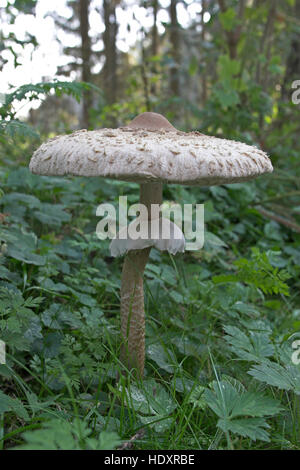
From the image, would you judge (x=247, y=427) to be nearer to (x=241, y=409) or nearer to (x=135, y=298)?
(x=241, y=409)

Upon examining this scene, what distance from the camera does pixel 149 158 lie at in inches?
59.6

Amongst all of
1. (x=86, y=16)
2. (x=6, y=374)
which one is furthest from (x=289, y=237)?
(x=86, y=16)

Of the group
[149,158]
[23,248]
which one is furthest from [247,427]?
[23,248]

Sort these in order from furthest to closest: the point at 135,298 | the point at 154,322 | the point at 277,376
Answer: the point at 154,322, the point at 135,298, the point at 277,376

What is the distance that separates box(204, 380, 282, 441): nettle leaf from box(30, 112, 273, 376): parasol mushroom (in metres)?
0.56

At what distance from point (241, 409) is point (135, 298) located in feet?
2.74

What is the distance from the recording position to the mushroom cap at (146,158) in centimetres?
151

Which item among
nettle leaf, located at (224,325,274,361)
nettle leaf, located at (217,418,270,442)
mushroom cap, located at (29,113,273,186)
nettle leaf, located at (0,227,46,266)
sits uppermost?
mushroom cap, located at (29,113,273,186)

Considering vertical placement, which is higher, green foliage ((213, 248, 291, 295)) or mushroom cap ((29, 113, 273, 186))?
mushroom cap ((29, 113, 273, 186))

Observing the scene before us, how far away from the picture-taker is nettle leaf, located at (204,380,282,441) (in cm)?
143

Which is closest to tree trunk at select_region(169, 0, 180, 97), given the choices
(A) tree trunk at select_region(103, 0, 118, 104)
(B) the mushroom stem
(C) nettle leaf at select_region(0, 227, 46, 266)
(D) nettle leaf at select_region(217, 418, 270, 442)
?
(A) tree trunk at select_region(103, 0, 118, 104)

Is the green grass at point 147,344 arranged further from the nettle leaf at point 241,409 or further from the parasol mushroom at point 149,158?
the parasol mushroom at point 149,158

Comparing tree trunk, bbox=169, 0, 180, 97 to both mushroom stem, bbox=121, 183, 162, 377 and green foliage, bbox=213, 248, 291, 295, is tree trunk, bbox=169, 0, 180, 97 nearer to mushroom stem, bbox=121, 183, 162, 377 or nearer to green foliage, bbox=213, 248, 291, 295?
green foliage, bbox=213, 248, 291, 295

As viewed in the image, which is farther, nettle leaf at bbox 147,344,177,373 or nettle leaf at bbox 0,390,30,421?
nettle leaf at bbox 147,344,177,373
